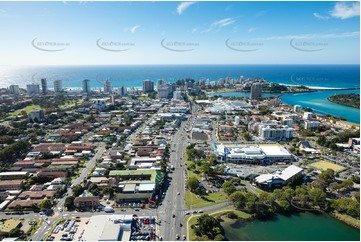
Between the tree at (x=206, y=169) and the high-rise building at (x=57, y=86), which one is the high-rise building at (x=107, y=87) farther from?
the tree at (x=206, y=169)

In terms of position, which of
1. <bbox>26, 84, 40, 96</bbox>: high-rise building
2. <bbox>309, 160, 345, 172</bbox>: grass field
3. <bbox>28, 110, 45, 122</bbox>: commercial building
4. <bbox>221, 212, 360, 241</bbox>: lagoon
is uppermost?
<bbox>26, 84, 40, 96</bbox>: high-rise building

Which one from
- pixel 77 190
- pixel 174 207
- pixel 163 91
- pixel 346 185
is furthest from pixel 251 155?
pixel 163 91

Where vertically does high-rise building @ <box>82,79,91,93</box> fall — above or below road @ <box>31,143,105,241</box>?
above

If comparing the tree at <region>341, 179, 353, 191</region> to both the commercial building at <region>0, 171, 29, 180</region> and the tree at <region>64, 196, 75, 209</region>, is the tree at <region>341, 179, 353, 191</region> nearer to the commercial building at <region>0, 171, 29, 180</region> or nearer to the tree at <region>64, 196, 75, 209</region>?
the tree at <region>64, 196, 75, 209</region>

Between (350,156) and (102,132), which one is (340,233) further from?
(102,132)

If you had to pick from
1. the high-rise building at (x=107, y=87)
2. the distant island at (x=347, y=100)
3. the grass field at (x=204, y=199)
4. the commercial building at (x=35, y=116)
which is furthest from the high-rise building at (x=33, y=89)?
the distant island at (x=347, y=100)

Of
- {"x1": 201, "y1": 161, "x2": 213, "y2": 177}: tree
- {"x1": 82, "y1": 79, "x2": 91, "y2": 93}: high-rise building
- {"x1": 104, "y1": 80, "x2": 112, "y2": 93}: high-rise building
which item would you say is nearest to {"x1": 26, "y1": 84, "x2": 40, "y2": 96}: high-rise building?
{"x1": 82, "y1": 79, "x2": 91, "y2": 93}: high-rise building

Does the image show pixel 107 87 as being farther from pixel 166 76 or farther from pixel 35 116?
pixel 166 76
